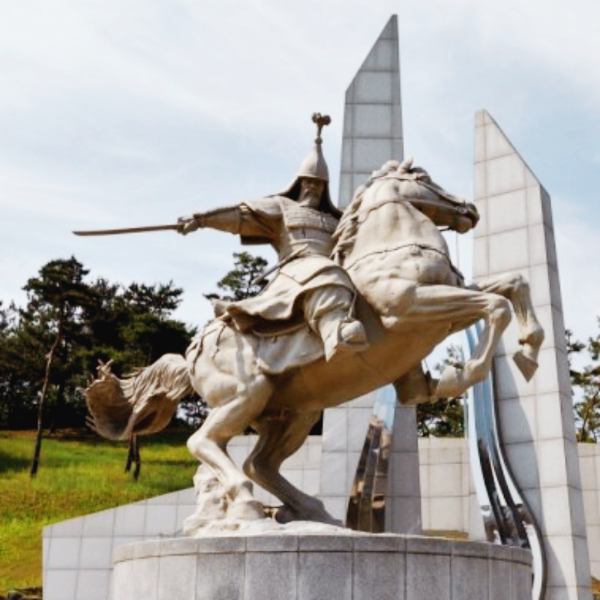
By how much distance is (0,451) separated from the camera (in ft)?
114

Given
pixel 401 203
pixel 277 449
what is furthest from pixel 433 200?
pixel 277 449

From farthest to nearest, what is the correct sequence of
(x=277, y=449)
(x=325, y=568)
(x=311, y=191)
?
(x=311, y=191)
(x=277, y=449)
(x=325, y=568)

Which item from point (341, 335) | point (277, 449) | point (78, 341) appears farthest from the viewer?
point (78, 341)

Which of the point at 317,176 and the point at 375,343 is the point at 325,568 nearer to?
the point at 375,343

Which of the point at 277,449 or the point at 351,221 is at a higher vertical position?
the point at 351,221

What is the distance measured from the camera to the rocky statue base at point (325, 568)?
4.75 meters

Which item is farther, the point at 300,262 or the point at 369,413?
the point at 369,413

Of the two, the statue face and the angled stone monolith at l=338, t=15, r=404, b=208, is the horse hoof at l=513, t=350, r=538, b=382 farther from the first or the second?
the angled stone monolith at l=338, t=15, r=404, b=208

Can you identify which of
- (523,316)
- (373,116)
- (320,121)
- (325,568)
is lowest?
(325,568)

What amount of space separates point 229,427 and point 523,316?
209cm

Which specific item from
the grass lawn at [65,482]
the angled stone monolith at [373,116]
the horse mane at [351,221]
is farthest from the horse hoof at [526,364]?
the grass lawn at [65,482]

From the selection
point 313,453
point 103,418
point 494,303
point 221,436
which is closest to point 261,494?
point 313,453

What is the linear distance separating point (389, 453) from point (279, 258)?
736cm

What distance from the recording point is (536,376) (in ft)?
43.3
